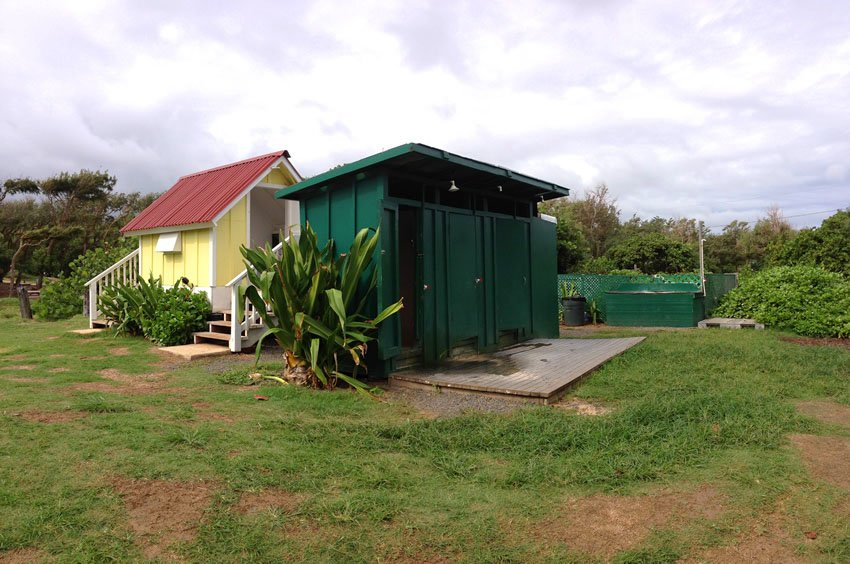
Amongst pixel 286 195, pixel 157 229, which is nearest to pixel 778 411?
pixel 286 195

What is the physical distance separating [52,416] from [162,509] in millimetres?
2359

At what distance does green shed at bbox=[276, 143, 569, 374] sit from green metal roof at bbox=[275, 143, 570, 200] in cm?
1

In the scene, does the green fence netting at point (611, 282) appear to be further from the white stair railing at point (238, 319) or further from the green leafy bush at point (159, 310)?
the green leafy bush at point (159, 310)

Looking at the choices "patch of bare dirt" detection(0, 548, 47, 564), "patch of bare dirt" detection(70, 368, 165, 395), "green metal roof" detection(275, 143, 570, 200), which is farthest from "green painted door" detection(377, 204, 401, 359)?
"patch of bare dirt" detection(0, 548, 47, 564)

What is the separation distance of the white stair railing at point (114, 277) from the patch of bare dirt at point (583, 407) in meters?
8.79

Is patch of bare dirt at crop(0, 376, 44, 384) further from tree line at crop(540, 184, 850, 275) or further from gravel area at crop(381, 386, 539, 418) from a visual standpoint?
tree line at crop(540, 184, 850, 275)

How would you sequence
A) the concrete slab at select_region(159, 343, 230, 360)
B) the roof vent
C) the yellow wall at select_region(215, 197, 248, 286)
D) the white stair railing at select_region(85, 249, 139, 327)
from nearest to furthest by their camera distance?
the concrete slab at select_region(159, 343, 230, 360), the yellow wall at select_region(215, 197, 248, 286), the roof vent, the white stair railing at select_region(85, 249, 139, 327)

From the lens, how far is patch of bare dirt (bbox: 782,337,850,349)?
9.23 metres

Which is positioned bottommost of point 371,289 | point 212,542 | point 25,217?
point 212,542

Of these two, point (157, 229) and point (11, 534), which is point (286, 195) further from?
point (11, 534)

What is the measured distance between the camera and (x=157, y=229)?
10789mm

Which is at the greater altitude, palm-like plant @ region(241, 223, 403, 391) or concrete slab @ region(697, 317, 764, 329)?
palm-like plant @ region(241, 223, 403, 391)

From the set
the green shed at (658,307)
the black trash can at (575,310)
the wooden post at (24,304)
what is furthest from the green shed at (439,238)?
the wooden post at (24,304)

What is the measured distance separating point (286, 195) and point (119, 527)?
5.39 m
